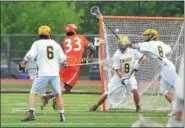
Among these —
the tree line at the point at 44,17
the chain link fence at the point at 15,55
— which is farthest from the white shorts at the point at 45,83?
the tree line at the point at 44,17

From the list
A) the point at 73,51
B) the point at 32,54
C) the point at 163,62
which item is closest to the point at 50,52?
the point at 32,54

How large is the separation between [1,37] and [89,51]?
69.8 ft

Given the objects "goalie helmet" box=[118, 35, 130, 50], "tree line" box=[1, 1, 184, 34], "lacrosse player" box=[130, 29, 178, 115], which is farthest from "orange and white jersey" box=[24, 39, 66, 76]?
"tree line" box=[1, 1, 184, 34]

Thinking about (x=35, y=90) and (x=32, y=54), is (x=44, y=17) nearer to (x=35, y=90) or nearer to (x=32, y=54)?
(x=35, y=90)

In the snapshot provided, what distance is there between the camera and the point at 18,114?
45.1 ft

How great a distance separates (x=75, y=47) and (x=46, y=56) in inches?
140

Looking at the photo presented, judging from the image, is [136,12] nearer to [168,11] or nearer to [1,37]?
[168,11]

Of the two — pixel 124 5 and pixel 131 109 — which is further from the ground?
pixel 124 5

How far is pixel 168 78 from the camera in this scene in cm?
1337

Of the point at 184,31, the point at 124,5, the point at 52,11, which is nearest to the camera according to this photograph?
the point at 184,31

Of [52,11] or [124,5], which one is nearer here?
[124,5]

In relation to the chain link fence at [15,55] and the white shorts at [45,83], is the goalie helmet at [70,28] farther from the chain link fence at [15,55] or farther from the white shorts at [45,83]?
the chain link fence at [15,55]

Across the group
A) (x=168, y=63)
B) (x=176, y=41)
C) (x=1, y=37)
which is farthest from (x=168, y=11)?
(x=168, y=63)

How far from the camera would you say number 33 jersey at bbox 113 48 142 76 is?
558 inches
